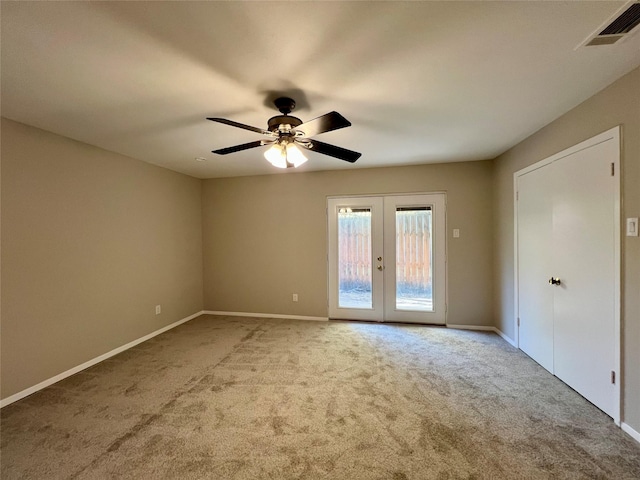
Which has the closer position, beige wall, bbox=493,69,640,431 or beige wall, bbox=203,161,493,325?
beige wall, bbox=493,69,640,431

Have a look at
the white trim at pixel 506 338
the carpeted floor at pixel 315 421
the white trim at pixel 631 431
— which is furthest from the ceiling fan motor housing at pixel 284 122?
the white trim at pixel 506 338

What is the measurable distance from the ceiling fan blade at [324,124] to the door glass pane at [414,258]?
2.54 metres

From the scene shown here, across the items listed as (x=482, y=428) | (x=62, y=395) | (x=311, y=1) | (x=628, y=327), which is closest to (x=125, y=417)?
(x=62, y=395)

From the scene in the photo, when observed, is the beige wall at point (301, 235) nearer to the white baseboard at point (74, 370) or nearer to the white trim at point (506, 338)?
the white trim at point (506, 338)

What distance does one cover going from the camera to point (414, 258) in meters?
4.00

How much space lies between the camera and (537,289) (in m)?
2.78

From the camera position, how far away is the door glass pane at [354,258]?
4.16m

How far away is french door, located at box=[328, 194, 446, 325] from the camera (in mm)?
3951

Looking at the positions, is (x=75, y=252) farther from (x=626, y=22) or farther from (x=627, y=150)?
(x=627, y=150)

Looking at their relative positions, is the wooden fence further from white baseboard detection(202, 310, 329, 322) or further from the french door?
white baseboard detection(202, 310, 329, 322)

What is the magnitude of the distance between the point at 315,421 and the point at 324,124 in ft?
6.93

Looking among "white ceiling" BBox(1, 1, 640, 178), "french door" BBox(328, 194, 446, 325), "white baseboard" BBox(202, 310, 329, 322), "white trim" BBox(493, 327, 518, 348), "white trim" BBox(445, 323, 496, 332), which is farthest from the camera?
"white baseboard" BBox(202, 310, 329, 322)

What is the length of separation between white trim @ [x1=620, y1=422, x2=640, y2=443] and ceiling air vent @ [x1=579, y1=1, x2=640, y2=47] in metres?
2.41

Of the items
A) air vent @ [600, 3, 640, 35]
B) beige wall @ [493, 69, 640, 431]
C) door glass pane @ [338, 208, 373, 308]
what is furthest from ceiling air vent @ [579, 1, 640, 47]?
door glass pane @ [338, 208, 373, 308]
